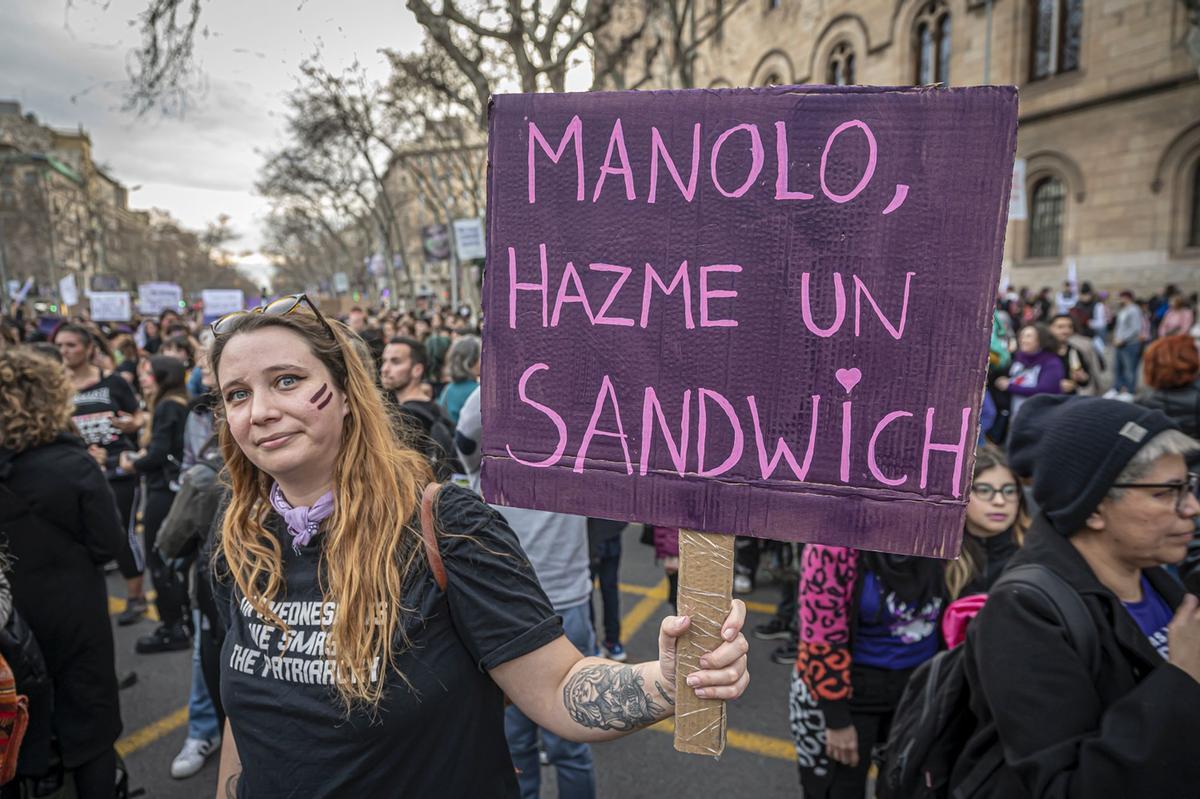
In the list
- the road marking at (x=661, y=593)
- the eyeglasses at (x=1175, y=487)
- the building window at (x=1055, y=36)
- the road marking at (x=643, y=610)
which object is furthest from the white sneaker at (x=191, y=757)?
the building window at (x=1055, y=36)

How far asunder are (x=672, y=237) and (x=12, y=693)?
2.34 meters

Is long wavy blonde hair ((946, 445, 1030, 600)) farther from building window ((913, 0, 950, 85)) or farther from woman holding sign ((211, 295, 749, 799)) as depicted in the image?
building window ((913, 0, 950, 85))

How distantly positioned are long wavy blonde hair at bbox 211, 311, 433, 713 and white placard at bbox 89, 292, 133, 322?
17.7 m

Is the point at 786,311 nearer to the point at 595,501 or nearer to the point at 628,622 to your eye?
the point at 595,501

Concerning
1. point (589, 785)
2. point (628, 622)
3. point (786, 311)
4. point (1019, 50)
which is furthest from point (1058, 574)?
point (1019, 50)

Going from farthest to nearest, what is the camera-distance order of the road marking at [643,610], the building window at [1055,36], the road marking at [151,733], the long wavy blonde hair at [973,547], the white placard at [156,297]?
the building window at [1055,36]
the white placard at [156,297]
the road marking at [643,610]
the road marking at [151,733]
the long wavy blonde hair at [973,547]

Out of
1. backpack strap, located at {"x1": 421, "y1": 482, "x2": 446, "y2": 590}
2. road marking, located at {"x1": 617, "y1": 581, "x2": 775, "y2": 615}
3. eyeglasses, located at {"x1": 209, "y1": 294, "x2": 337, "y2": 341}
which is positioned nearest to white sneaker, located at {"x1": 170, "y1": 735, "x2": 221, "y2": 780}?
road marking, located at {"x1": 617, "y1": 581, "x2": 775, "y2": 615}

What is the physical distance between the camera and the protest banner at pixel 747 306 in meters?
1.02

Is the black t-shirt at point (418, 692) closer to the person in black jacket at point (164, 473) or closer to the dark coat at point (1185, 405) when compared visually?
the person in black jacket at point (164, 473)

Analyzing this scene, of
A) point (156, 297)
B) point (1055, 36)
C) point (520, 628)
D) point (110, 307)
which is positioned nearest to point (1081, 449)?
point (520, 628)

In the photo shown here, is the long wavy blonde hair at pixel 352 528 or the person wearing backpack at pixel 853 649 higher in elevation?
the long wavy blonde hair at pixel 352 528

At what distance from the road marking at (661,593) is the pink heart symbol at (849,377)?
422 centimetres

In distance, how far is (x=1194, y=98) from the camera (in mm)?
17391

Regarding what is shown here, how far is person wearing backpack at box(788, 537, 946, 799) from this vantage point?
226 centimetres
